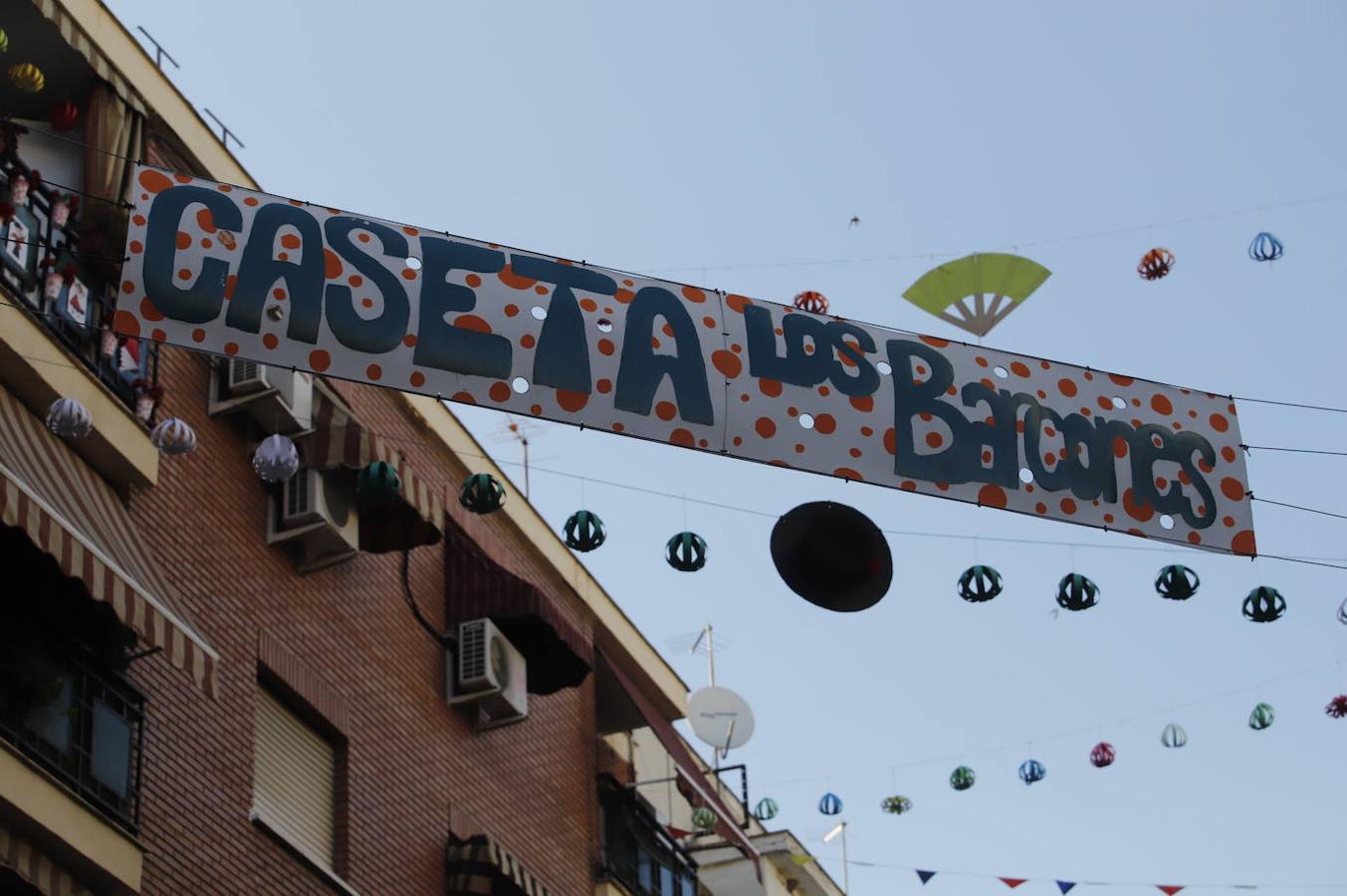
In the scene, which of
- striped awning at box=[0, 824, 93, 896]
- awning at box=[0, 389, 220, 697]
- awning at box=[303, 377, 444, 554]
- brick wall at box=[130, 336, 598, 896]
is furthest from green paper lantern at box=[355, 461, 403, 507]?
striped awning at box=[0, 824, 93, 896]

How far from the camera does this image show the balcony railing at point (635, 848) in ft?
72.5

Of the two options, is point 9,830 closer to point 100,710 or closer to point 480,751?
point 100,710

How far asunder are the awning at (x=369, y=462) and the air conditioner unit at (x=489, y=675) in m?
1.28

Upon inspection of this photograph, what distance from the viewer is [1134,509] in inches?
476

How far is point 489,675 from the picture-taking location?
19.4 meters

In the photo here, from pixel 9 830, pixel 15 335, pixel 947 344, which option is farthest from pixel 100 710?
pixel 947 344

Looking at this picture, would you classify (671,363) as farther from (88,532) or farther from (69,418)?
(88,532)

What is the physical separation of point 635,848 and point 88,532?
995cm

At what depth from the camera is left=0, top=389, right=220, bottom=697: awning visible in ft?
43.0

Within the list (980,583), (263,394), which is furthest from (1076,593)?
(263,394)

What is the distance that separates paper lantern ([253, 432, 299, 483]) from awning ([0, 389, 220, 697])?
3.18ft

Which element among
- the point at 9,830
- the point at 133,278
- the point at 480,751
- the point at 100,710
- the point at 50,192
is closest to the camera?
the point at 133,278

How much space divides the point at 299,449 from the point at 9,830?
4844 millimetres

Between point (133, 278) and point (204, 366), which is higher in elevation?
point (204, 366)
